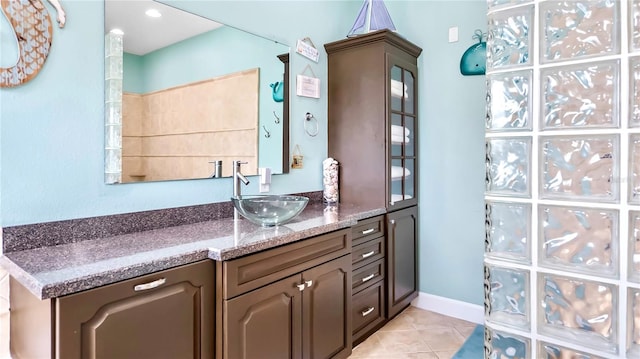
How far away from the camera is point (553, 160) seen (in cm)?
133

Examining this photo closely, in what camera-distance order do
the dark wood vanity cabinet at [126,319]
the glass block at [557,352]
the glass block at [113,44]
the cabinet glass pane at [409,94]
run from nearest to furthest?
the dark wood vanity cabinet at [126,319], the glass block at [557,352], the glass block at [113,44], the cabinet glass pane at [409,94]

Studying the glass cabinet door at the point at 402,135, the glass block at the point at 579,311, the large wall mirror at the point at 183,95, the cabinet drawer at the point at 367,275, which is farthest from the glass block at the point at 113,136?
the glass block at the point at 579,311

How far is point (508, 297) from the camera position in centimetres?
144

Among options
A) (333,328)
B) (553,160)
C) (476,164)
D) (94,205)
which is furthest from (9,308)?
(476,164)

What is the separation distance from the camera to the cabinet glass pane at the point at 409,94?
281 centimetres

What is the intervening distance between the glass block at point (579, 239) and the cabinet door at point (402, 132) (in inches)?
51.3

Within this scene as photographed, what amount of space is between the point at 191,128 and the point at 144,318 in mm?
1037

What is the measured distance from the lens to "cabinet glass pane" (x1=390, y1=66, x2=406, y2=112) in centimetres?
264

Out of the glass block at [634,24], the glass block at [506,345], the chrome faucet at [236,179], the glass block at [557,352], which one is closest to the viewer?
the glass block at [634,24]

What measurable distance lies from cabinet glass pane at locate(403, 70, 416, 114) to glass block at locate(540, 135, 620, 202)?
156 cm

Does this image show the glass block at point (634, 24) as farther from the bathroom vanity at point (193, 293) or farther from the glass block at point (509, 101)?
the bathroom vanity at point (193, 293)

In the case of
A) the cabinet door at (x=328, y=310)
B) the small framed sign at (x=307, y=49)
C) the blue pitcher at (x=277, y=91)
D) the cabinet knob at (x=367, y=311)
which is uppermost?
the small framed sign at (x=307, y=49)

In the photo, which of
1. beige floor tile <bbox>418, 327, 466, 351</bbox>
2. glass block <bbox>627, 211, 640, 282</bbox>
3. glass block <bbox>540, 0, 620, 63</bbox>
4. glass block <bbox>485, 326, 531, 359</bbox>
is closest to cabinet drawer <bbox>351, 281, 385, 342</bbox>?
beige floor tile <bbox>418, 327, 466, 351</bbox>

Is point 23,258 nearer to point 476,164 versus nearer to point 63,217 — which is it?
point 63,217
